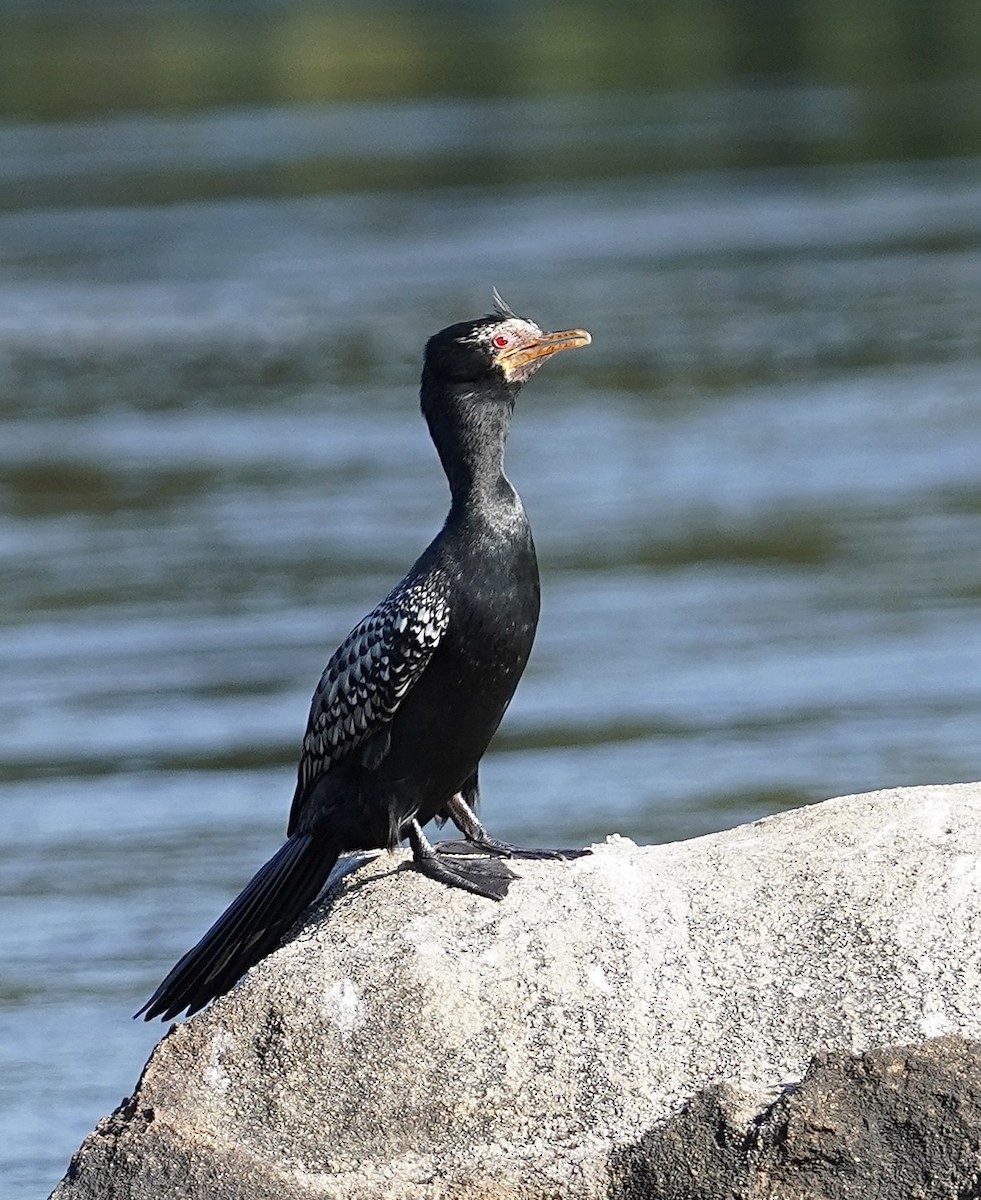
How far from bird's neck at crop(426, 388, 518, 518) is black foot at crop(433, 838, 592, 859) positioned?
911 millimetres

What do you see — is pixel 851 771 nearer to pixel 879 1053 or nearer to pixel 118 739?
pixel 118 739

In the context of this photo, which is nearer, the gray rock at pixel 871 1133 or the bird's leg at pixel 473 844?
the gray rock at pixel 871 1133

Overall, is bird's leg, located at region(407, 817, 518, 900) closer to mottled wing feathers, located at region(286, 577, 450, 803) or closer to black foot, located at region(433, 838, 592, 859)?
black foot, located at region(433, 838, 592, 859)

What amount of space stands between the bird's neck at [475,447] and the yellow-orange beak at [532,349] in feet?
0.28

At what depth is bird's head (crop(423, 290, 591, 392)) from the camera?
6793 mm

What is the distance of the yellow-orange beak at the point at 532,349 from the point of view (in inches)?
267

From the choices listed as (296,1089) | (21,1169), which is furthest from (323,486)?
(296,1089)

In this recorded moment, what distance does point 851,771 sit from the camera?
1028 centimetres

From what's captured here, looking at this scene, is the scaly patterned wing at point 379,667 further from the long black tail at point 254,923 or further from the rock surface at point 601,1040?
the rock surface at point 601,1040

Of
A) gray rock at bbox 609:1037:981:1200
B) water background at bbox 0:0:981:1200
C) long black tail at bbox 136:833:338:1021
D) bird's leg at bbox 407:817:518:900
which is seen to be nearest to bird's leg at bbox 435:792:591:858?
bird's leg at bbox 407:817:518:900

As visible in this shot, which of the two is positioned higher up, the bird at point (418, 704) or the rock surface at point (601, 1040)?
the bird at point (418, 704)

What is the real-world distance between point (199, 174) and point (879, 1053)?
80.8 feet

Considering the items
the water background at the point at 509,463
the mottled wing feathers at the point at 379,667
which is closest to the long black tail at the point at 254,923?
the mottled wing feathers at the point at 379,667

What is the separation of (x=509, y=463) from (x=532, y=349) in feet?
28.5
